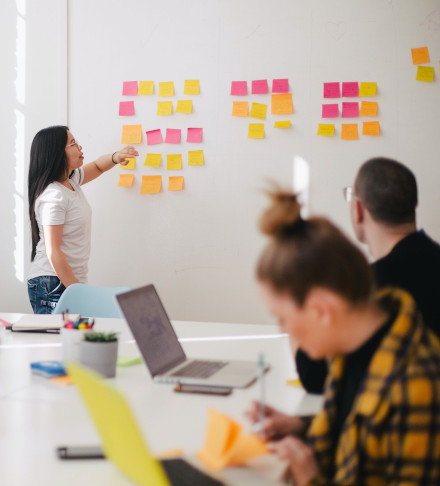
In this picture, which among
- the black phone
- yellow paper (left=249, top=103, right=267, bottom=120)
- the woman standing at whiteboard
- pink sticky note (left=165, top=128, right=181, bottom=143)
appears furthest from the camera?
pink sticky note (left=165, top=128, right=181, bottom=143)

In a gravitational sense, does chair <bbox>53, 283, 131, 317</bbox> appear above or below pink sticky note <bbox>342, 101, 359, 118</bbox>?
below

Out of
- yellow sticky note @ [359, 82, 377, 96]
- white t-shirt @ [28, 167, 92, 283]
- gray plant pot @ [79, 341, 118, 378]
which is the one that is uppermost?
yellow sticky note @ [359, 82, 377, 96]

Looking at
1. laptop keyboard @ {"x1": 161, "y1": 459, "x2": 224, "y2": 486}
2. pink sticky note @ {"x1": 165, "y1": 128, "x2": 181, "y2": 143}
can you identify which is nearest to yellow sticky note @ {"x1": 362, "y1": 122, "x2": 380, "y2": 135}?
pink sticky note @ {"x1": 165, "y1": 128, "x2": 181, "y2": 143}

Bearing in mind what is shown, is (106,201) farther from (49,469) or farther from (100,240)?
(49,469)

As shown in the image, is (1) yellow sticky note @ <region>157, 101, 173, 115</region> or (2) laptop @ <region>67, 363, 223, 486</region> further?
(1) yellow sticky note @ <region>157, 101, 173, 115</region>

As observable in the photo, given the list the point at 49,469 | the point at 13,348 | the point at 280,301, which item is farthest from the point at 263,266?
the point at 13,348

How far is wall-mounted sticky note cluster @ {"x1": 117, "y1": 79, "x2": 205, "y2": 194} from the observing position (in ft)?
11.4

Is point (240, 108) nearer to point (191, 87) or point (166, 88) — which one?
point (191, 87)

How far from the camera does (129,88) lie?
11.7 feet

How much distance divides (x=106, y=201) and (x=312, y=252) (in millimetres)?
2782

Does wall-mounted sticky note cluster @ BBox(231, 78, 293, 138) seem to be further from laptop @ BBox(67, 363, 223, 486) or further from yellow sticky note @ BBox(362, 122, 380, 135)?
laptop @ BBox(67, 363, 223, 486)

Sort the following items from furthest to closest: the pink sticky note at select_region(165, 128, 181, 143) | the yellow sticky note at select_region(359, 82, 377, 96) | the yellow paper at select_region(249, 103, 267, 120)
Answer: the pink sticky note at select_region(165, 128, 181, 143) < the yellow paper at select_region(249, 103, 267, 120) < the yellow sticky note at select_region(359, 82, 377, 96)

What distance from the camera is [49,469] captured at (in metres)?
1.08

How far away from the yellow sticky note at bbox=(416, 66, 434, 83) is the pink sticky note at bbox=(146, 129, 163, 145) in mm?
1420
